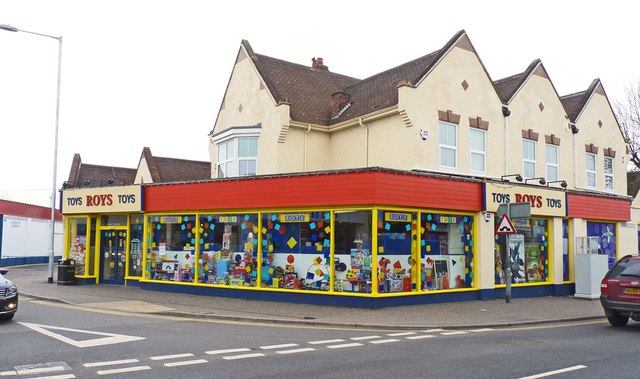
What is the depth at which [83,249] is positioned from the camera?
23.0 m

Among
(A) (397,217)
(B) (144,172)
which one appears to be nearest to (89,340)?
(A) (397,217)

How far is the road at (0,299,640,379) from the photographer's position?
8.26 m

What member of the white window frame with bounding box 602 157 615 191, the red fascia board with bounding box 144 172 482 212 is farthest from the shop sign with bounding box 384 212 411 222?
the white window frame with bounding box 602 157 615 191

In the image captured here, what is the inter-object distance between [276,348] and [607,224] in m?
18.9

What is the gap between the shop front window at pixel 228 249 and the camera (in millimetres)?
18438

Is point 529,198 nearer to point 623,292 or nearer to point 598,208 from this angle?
point 598,208

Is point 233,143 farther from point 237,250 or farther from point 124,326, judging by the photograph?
point 124,326

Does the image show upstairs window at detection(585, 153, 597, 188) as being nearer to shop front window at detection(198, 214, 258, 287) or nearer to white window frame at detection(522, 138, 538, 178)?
white window frame at detection(522, 138, 538, 178)

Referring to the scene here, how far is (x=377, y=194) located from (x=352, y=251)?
1993 millimetres

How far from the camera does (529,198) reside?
66.3 feet

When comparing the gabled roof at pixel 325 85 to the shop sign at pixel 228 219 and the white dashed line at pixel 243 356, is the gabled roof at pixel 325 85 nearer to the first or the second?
the shop sign at pixel 228 219

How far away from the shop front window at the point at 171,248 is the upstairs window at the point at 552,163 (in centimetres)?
1519

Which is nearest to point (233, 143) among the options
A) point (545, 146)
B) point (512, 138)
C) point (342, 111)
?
point (342, 111)

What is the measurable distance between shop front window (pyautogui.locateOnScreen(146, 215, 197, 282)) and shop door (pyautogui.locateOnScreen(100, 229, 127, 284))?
185cm
